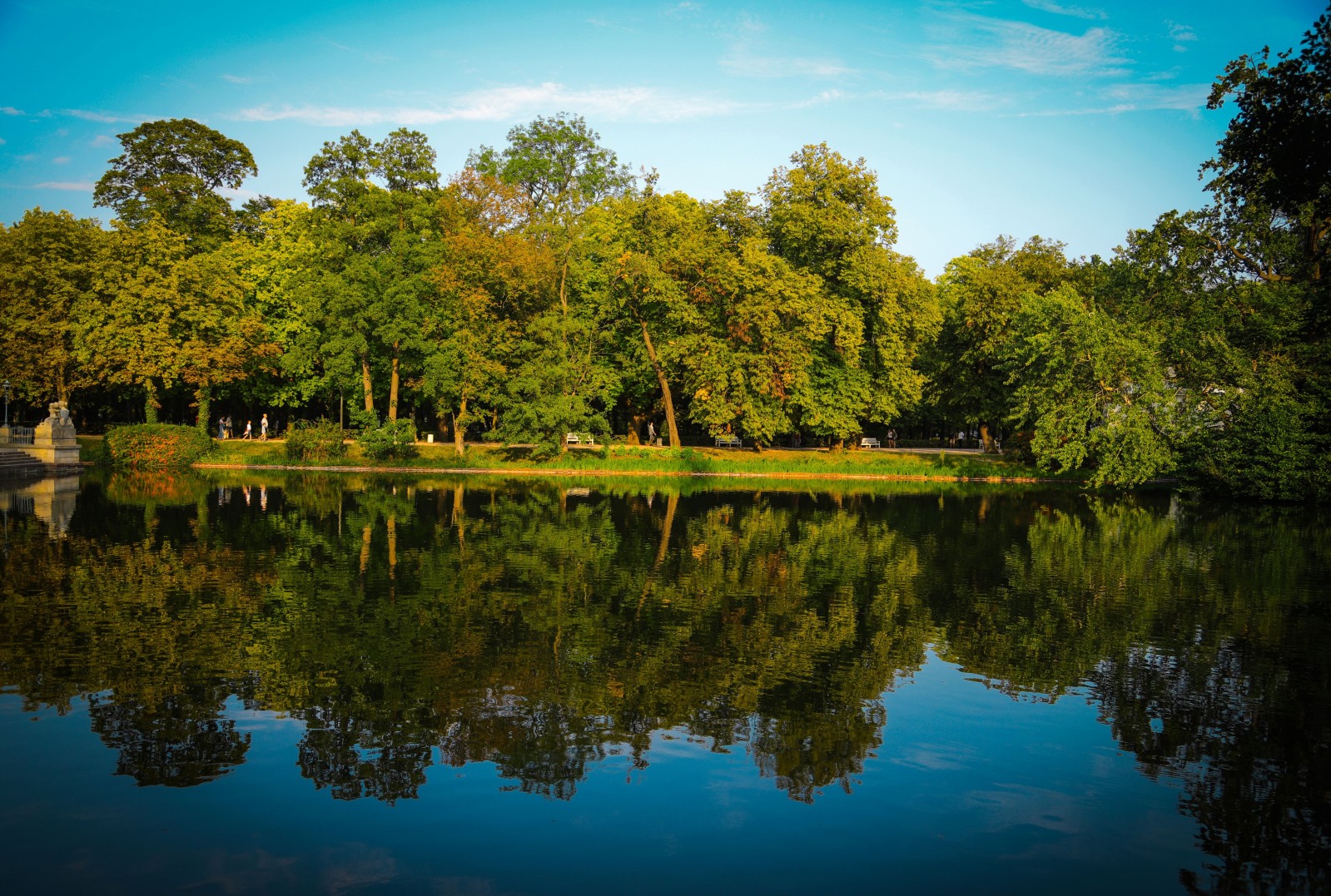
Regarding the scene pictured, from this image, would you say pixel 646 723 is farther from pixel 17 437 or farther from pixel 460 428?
pixel 17 437

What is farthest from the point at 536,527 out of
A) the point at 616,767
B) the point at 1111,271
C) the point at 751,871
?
the point at 1111,271

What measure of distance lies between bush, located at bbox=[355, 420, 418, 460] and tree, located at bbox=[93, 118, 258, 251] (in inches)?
804

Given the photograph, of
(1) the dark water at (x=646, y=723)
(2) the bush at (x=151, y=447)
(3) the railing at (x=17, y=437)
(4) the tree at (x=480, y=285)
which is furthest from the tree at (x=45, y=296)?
(1) the dark water at (x=646, y=723)

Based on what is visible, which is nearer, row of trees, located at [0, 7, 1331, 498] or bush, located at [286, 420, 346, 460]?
row of trees, located at [0, 7, 1331, 498]

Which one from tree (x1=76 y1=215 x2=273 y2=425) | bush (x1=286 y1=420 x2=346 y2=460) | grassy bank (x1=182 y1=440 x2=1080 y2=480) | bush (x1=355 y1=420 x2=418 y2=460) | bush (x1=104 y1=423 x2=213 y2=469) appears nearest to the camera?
bush (x1=104 y1=423 x2=213 y2=469)

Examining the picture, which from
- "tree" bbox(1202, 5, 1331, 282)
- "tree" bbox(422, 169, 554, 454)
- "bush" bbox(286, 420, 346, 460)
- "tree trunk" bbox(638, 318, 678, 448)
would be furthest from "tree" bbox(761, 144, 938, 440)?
"tree" bbox(1202, 5, 1331, 282)

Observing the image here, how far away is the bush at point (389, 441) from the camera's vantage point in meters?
48.8

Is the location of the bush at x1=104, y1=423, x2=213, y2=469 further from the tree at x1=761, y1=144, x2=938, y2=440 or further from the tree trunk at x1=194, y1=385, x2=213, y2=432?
the tree at x1=761, y1=144, x2=938, y2=440

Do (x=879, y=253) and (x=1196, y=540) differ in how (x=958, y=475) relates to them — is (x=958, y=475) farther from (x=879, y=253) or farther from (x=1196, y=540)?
(x=1196, y=540)

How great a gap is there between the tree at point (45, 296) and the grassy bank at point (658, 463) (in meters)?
11.3

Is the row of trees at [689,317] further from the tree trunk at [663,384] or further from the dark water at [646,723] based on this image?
the dark water at [646,723]

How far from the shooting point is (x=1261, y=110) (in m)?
19.0

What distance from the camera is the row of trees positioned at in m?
44.1

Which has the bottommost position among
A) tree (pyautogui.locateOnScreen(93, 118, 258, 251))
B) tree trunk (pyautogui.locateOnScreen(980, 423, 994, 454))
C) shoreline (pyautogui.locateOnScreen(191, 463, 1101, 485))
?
shoreline (pyautogui.locateOnScreen(191, 463, 1101, 485))
